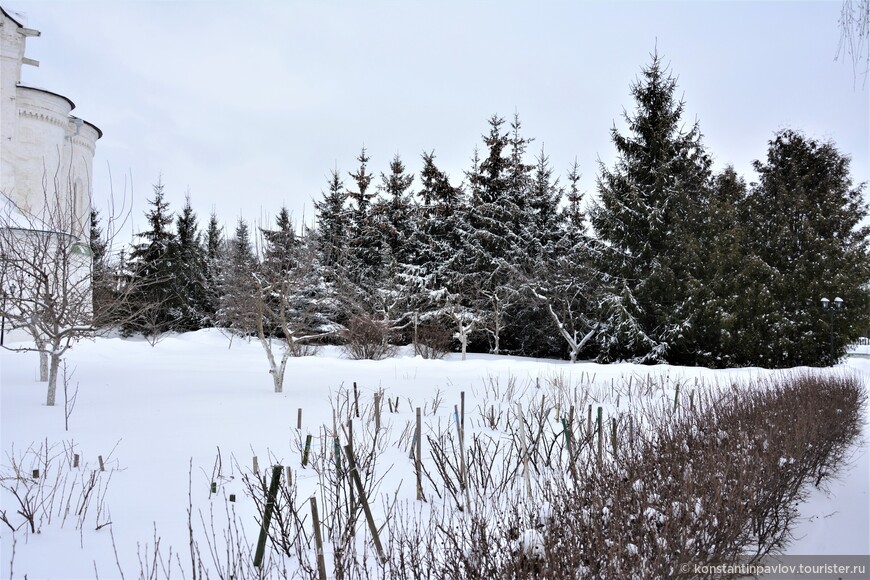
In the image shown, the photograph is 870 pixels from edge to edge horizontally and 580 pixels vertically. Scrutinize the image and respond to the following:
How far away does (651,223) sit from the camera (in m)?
21.9

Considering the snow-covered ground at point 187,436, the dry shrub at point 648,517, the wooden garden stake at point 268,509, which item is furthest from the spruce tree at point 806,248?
the wooden garden stake at point 268,509

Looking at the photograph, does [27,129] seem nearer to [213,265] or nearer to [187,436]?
[213,265]

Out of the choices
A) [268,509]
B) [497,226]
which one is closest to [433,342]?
[497,226]

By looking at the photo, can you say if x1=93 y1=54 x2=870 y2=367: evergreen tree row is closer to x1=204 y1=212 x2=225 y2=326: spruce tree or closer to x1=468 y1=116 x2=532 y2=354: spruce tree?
x1=468 y1=116 x2=532 y2=354: spruce tree

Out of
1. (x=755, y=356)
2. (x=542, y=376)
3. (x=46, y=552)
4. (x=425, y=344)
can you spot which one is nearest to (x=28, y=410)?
(x=46, y=552)

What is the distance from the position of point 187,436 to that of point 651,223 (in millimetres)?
19116

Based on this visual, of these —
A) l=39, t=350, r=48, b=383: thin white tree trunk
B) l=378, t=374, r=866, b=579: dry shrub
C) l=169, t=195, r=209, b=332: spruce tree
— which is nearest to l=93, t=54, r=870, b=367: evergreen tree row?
l=169, t=195, r=209, b=332: spruce tree

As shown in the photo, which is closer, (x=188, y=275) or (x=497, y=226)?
(x=497, y=226)

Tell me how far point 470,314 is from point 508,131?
10.6m

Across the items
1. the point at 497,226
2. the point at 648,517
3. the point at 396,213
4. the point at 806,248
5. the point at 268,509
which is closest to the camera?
the point at 648,517

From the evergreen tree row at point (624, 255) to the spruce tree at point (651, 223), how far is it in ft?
0.21

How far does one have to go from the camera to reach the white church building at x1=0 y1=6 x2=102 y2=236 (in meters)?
20.2

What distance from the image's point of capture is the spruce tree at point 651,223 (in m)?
21.2

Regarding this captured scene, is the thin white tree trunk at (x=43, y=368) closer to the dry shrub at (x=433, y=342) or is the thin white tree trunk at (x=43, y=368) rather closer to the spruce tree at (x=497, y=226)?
the dry shrub at (x=433, y=342)
